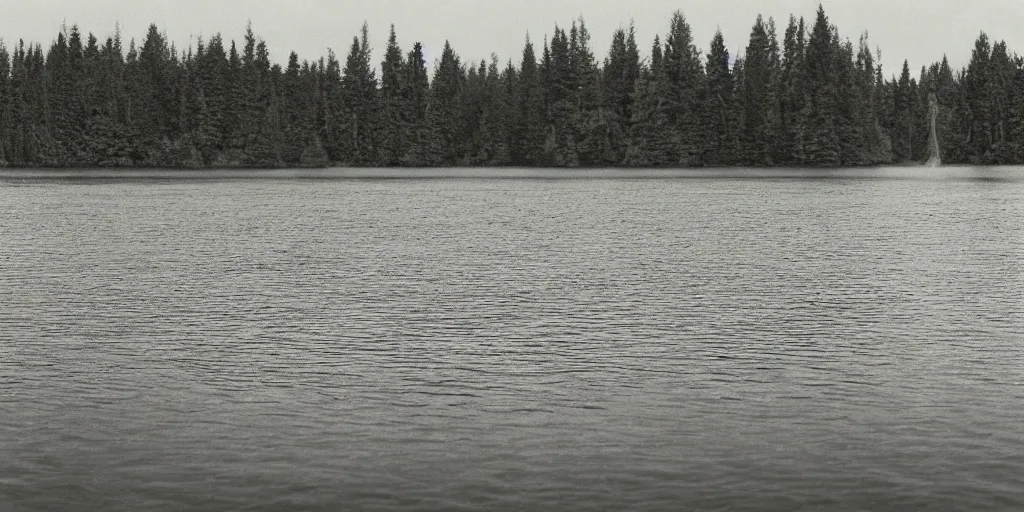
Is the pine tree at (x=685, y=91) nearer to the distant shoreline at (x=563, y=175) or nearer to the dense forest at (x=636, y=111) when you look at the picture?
the dense forest at (x=636, y=111)

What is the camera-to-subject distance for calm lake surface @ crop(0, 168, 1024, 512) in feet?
43.5

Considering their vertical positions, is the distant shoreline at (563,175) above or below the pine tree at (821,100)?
below

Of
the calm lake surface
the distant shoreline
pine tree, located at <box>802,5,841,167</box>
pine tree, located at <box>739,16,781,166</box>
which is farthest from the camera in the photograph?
pine tree, located at <box>739,16,781,166</box>

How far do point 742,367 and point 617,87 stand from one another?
176m

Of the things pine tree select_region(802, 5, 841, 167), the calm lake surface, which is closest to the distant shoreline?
pine tree select_region(802, 5, 841, 167)

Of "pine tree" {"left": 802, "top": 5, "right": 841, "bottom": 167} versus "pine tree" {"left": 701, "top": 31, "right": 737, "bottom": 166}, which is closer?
"pine tree" {"left": 802, "top": 5, "right": 841, "bottom": 167}

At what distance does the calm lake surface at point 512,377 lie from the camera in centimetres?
1327

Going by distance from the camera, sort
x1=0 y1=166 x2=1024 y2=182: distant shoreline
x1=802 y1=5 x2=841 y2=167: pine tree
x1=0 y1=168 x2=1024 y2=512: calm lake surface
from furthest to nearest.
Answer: x1=802 y1=5 x2=841 y2=167: pine tree
x1=0 y1=166 x2=1024 y2=182: distant shoreline
x1=0 y1=168 x2=1024 y2=512: calm lake surface

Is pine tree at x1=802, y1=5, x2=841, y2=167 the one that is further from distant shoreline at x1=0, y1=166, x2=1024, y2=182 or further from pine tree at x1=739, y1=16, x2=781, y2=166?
distant shoreline at x1=0, y1=166, x2=1024, y2=182

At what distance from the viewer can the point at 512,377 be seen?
19094 millimetres

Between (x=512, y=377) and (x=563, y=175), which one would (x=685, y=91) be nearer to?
(x=563, y=175)

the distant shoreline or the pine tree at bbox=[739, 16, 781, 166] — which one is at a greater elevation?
the pine tree at bbox=[739, 16, 781, 166]

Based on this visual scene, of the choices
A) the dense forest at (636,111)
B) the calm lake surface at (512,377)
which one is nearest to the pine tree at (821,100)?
the dense forest at (636,111)

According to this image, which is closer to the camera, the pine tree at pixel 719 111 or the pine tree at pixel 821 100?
the pine tree at pixel 821 100
